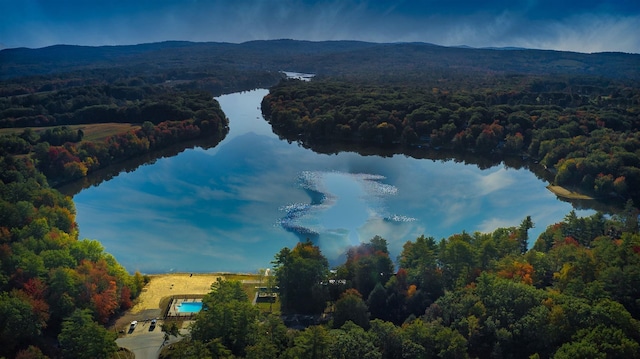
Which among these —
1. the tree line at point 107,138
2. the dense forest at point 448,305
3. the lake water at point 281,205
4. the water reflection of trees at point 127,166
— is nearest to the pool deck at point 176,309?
the dense forest at point 448,305

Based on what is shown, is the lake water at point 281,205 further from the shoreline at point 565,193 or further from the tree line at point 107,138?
the tree line at point 107,138

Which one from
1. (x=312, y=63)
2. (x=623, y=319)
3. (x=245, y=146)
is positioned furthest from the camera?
(x=312, y=63)

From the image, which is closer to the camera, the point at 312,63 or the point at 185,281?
the point at 185,281

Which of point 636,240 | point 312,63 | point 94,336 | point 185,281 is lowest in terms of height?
point 185,281

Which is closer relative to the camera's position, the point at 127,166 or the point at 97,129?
the point at 127,166

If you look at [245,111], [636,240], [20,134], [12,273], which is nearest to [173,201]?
[12,273]

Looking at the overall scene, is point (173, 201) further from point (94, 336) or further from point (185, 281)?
point (94, 336)

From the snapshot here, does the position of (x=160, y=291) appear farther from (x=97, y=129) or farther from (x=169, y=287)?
(x=97, y=129)

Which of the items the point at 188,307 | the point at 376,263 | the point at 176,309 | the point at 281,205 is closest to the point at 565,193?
the point at 281,205

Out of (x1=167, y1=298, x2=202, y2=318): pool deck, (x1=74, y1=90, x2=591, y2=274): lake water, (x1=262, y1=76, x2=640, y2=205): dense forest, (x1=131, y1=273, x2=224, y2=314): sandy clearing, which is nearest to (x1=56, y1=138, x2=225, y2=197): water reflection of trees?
(x1=74, y1=90, x2=591, y2=274): lake water
